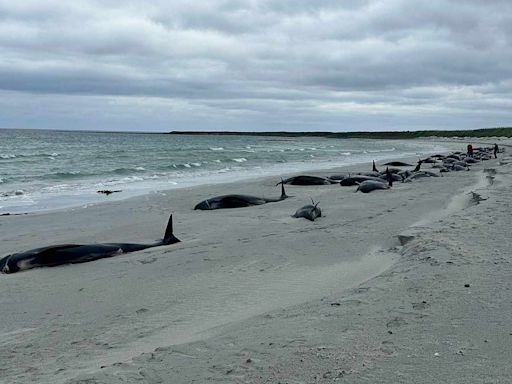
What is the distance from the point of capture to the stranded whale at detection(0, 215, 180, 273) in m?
7.54

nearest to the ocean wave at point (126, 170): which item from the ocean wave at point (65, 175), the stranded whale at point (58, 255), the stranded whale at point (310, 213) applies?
the ocean wave at point (65, 175)

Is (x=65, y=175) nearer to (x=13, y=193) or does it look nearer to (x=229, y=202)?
(x=13, y=193)

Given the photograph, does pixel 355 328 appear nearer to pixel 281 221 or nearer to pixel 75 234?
pixel 281 221

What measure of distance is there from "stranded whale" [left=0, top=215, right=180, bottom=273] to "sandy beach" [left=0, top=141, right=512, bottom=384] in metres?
0.26

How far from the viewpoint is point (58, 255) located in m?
7.81

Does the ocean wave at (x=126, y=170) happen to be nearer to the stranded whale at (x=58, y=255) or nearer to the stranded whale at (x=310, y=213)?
the stranded whale at (x=310, y=213)

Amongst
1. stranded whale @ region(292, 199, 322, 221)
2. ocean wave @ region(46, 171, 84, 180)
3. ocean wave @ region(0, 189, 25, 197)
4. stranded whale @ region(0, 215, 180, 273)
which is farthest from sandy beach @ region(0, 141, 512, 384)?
ocean wave @ region(46, 171, 84, 180)

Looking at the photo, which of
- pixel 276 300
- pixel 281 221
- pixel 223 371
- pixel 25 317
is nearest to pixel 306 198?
pixel 281 221

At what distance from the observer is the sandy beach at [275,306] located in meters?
3.64

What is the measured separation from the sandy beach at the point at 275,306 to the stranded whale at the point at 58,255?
0.26 m

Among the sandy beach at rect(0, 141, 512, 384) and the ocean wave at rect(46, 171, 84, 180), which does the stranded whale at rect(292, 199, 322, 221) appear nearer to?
the sandy beach at rect(0, 141, 512, 384)

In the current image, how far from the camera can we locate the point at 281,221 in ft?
35.8

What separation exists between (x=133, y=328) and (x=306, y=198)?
35.2ft

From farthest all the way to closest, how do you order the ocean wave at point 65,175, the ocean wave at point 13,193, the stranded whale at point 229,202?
the ocean wave at point 65,175 → the ocean wave at point 13,193 → the stranded whale at point 229,202
